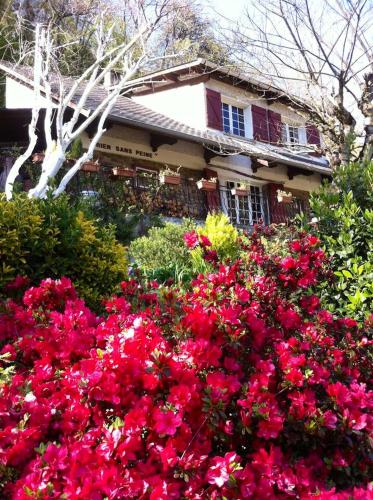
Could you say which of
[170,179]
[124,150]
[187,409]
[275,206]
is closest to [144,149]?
[124,150]

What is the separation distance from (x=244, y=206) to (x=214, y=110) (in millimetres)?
3363

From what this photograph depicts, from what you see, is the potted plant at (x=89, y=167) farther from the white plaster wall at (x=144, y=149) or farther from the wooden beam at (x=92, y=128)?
the wooden beam at (x=92, y=128)

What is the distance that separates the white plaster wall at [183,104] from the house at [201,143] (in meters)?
0.03

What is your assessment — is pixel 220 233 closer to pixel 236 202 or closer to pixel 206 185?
pixel 206 185

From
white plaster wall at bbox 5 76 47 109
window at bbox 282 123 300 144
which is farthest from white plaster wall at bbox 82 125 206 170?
window at bbox 282 123 300 144

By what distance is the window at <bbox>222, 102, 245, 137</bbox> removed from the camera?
17.8 m

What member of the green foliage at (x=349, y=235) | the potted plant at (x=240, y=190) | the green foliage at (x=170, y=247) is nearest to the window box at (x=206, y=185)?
the potted plant at (x=240, y=190)

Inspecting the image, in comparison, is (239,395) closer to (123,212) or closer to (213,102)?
(123,212)

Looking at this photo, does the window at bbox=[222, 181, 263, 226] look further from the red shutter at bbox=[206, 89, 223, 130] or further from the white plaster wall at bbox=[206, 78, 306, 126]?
the white plaster wall at bbox=[206, 78, 306, 126]

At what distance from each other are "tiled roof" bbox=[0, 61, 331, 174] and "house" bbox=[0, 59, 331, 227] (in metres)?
0.04

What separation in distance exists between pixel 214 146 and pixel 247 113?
394cm

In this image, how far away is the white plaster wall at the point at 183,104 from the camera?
1673 cm

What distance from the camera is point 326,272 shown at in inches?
122

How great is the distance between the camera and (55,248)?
4.41 metres
